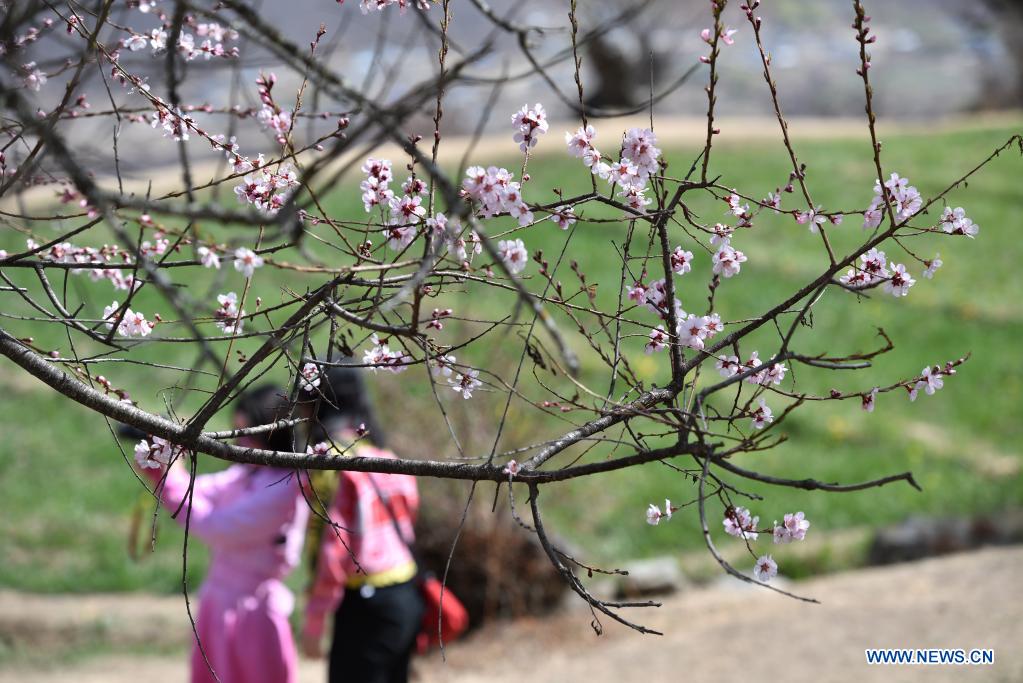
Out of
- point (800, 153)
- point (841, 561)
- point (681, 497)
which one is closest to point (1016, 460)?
point (841, 561)

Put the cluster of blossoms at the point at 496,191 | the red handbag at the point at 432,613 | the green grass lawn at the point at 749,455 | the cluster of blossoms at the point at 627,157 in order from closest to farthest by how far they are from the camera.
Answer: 1. the cluster of blossoms at the point at 496,191
2. the cluster of blossoms at the point at 627,157
3. the red handbag at the point at 432,613
4. the green grass lawn at the point at 749,455

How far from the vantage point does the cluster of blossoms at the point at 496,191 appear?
1.98m

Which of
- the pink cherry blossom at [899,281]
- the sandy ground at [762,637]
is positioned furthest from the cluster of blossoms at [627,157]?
the sandy ground at [762,637]

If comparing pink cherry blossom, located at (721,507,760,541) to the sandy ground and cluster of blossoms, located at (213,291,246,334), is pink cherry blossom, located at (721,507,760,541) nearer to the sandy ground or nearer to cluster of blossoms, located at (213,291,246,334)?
cluster of blossoms, located at (213,291,246,334)

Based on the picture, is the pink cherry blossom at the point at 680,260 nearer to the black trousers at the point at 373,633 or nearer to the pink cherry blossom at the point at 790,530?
the pink cherry blossom at the point at 790,530

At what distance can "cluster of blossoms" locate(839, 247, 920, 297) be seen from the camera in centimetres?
225

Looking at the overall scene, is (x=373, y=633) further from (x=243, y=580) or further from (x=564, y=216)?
(x=564, y=216)

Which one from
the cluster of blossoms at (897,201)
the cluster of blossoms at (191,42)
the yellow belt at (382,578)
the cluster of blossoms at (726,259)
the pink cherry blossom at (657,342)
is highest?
the cluster of blossoms at (191,42)

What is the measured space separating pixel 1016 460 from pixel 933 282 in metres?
4.93

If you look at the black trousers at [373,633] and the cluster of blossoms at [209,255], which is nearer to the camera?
the cluster of blossoms at [209,255]

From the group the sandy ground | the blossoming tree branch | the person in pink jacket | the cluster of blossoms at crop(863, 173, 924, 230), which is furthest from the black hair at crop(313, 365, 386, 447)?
the sandy ground

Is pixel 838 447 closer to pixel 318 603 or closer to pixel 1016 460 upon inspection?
pixel 1016 460

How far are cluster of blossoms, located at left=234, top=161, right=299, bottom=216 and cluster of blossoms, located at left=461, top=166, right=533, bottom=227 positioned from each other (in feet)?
1.67

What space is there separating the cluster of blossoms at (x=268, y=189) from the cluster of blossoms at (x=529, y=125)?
1.69 feet
